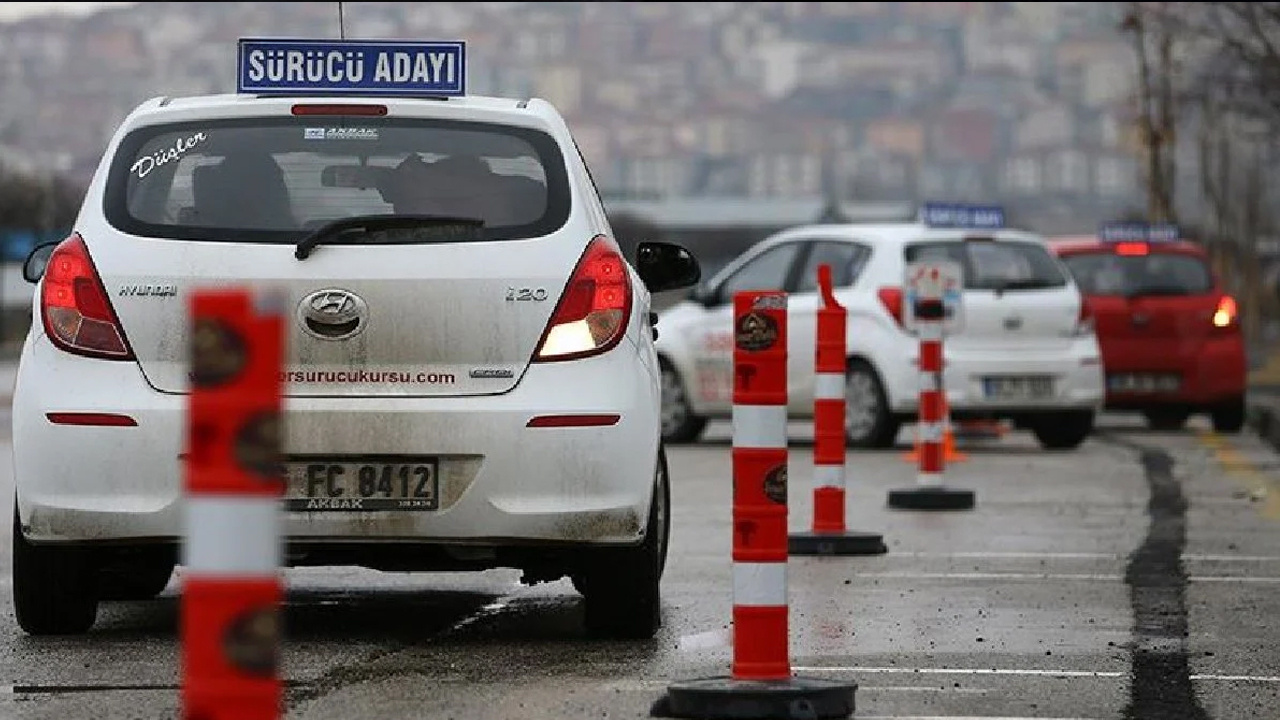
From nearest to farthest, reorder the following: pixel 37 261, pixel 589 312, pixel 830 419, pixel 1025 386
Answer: pixel 589 312 < pixel 37 261 < pixel 830 419 < pixel 1025 386

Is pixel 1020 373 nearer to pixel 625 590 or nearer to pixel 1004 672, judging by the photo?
pixel 625 590

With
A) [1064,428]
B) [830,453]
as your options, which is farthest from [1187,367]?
[830,453]

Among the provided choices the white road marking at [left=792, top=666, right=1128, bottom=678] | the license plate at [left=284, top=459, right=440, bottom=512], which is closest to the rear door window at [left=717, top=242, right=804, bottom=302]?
the license plate at [left=284, top=459, right=440, bottom=512]

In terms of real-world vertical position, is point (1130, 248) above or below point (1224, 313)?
above

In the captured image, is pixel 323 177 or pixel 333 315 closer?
pixel 333 315

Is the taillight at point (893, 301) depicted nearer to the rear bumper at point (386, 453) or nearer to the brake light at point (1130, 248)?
the brake light at point (1130, 248)

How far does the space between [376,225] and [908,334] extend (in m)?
12.5

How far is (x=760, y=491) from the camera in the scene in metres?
7.91

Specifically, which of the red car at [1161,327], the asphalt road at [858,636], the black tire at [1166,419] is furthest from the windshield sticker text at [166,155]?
the black tire at [1166,419]

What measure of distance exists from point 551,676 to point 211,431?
4.27 m

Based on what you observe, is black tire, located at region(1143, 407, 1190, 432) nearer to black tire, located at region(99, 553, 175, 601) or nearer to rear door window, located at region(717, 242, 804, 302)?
rear door window, located at region(717, 242, 804, 302)

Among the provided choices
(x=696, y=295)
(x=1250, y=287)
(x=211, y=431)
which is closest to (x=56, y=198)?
(x=1250, y=287)

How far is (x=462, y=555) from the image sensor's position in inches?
365

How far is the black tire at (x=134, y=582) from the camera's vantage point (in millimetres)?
10484
